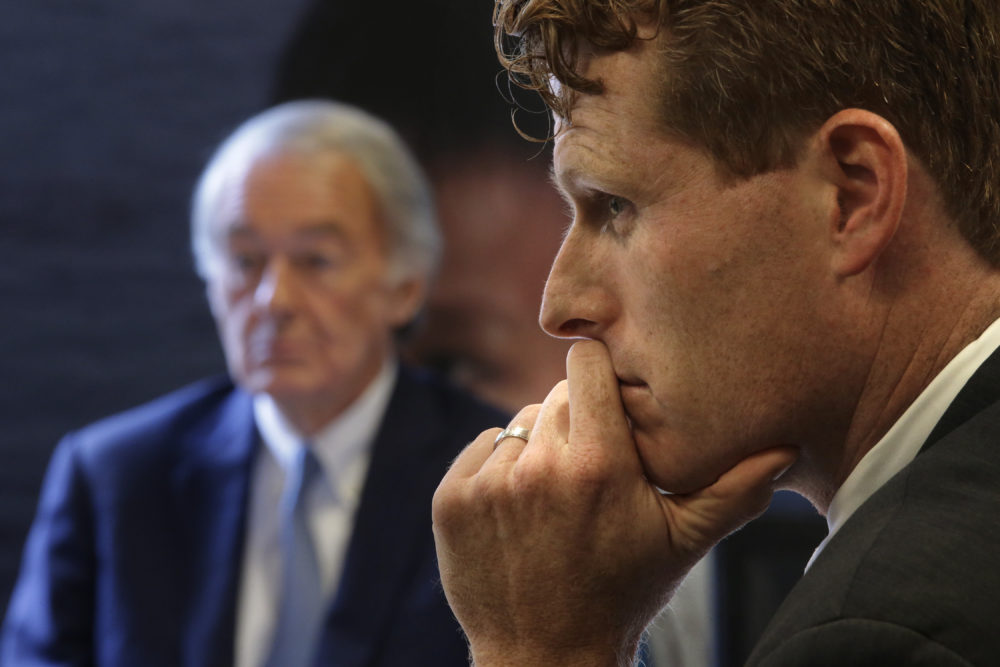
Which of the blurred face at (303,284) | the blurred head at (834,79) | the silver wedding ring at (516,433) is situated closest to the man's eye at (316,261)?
the blurred face at (303,284)

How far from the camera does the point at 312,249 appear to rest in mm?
2930

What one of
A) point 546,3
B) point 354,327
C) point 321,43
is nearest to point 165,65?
point 321,43

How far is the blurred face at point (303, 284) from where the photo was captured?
2844 millimetres

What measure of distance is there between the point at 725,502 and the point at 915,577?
327mm

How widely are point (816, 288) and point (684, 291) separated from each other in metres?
0.11

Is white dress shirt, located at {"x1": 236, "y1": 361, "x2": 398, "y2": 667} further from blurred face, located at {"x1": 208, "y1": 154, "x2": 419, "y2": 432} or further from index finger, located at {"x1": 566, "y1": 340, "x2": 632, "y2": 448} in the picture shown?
index finger, located at {"x1": 566, "y1": 340, "x2": 632, "y2": 448}

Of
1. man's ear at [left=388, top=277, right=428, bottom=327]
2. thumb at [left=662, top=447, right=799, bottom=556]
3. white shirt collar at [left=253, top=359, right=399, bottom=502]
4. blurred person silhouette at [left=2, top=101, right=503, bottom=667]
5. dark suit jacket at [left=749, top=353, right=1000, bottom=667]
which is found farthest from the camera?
man's ear at [left=388, top=277, right=428, bottom=327]

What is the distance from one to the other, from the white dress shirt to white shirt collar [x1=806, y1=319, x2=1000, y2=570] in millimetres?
1645

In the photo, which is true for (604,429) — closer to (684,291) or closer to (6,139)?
(684,291)

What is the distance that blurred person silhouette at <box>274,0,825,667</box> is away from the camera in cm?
322

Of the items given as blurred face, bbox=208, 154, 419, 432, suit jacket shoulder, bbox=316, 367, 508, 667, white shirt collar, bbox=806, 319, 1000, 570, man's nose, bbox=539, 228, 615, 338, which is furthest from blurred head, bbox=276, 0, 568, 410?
white shirt collar, bbox=806, 319, 1000, 570

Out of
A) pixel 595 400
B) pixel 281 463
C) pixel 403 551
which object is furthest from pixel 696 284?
pixel 281 463

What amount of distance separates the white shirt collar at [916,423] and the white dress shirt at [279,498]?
1.65m

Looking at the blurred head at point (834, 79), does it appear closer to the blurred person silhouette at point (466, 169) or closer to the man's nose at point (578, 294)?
the man's nose at point (578, 294)
